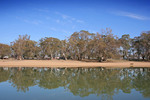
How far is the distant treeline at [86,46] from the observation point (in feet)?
166

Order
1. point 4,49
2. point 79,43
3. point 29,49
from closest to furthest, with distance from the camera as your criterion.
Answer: point 79,43 < point 29,49 < point 4,49

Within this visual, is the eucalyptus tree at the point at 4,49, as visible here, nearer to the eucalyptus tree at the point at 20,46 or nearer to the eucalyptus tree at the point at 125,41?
the eucalyptus tree at the point at 20,46

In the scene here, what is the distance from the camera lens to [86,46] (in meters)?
58.6

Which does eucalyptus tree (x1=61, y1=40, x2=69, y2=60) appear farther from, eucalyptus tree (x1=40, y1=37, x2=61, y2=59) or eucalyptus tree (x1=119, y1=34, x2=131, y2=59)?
eucalyptus tree (x1=119, y1=34, x2=131, y2=59)

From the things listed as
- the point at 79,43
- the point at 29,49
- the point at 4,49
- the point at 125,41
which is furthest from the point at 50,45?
the point at 125,41

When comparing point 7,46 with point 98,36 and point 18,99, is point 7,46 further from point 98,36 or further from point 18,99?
point 18,99

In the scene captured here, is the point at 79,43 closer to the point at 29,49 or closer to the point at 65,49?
the point at 65,49

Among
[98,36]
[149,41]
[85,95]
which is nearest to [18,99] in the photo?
[85,95]

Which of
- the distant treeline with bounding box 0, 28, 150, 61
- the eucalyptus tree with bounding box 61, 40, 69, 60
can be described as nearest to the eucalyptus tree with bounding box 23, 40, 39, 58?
the distant treeline with bounding box 0, 28, 150, 61

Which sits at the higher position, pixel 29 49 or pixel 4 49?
pixel 4 49

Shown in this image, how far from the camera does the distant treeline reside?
50594 mm

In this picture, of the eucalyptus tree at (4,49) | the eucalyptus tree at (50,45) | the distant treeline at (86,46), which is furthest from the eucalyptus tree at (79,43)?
the eucalyptus tree at (4,49)

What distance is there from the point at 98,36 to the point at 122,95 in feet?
139

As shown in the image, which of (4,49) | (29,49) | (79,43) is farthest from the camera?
(4,49)
